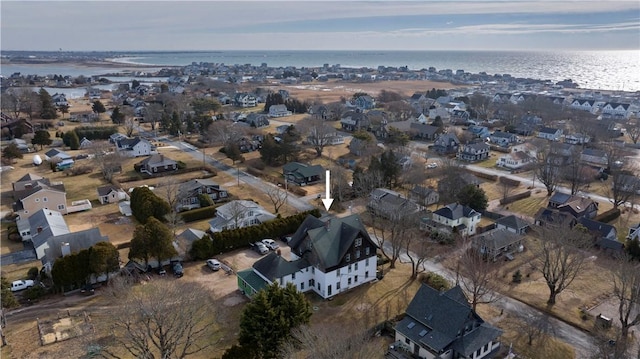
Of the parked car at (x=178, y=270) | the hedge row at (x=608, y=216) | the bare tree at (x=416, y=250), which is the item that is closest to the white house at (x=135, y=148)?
the parked car at (x=178, y=270)

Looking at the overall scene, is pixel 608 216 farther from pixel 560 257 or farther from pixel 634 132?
pixel 634 132

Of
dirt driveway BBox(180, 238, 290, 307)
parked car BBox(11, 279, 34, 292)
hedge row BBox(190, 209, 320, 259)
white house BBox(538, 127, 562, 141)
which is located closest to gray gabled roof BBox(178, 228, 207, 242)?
hedge row BBox(190, 209, 320, 259)

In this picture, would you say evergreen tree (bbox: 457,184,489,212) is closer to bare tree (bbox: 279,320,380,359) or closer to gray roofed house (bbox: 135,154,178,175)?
bare tree (bbox: 279,320,380,359)

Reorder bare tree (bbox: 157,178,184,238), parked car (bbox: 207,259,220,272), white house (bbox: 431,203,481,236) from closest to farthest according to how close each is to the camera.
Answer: parked car (bbox: 207,259,220,272) → bare tree (bbox: 157,178,184,238) → white house (bbox: 431,203,481,236)

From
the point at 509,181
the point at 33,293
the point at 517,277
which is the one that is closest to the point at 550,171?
the point at 509,181

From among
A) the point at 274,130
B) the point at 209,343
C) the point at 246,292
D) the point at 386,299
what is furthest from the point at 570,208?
the point at 274,130

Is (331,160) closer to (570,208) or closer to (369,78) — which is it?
(570,208)
